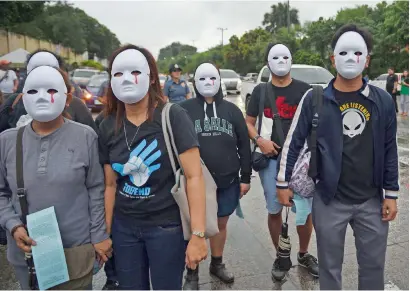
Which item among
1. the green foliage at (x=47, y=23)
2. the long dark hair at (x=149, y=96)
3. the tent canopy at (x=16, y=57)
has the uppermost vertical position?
the green foliage at (x=47, y=23)

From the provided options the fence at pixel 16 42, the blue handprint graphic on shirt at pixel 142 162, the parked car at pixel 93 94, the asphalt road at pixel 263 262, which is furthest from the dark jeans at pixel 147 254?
the fence at pixel 16 42

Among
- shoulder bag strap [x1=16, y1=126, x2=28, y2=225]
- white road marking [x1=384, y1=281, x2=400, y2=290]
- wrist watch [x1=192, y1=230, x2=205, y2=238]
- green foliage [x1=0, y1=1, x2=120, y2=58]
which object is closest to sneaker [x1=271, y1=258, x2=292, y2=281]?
white road marking [x1=384, y1=281, x2=400, y2=290]

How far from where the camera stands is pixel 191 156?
2148 mm

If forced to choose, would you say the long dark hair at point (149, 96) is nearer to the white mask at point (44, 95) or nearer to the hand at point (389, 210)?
the white mask at point (44, 95)

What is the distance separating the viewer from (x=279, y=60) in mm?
3477

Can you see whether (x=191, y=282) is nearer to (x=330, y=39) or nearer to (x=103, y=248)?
(x=103, y=248)

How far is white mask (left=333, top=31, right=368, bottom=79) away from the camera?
248cm

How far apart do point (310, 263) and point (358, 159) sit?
145cm

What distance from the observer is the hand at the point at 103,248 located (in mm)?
2209

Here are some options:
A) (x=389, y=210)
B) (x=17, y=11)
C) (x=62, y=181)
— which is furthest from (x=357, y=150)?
(x=17, y=11)

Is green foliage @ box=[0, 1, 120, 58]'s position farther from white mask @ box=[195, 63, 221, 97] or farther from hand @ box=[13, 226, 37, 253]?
hand @ box=[13, 226, 37, 253]

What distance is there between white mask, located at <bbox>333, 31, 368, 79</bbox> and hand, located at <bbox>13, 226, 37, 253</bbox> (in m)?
2.02

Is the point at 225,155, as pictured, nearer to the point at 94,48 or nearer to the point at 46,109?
the point at 46,109

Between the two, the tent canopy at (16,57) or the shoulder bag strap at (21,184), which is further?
the tent canopy at (16,57)
